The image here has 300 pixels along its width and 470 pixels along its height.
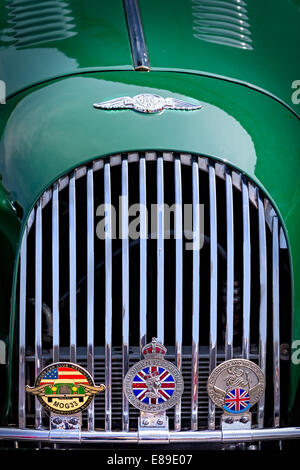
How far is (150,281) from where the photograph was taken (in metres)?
3.21

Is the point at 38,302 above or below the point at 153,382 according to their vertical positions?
above

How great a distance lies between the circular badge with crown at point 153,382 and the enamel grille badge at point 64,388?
106 millimetres

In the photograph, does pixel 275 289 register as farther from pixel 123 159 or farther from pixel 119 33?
pixel 119 33

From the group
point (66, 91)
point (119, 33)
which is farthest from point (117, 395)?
point (119, 33)

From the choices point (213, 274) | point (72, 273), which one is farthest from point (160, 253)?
point (72, 273)

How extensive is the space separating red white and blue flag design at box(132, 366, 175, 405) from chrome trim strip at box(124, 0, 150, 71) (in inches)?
42.0

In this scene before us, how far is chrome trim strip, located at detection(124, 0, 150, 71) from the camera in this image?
10.9 feet

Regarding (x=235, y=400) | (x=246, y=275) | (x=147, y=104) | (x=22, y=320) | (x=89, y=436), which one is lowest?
(x=89, y=436)

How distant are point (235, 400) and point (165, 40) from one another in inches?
53.2

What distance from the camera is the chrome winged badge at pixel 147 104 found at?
3131 mm

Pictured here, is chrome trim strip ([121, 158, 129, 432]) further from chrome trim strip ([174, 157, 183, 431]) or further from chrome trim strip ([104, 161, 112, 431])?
chrome trim strip ([174, 157, 183, 431])

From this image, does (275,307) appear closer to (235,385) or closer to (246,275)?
(246,275)

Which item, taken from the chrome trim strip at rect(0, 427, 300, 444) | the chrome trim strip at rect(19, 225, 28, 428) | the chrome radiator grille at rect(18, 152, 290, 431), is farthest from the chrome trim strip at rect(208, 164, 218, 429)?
the chrome trim strip at rect(19, 225, 28, 428)

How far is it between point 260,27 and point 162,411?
1650 millimetres
